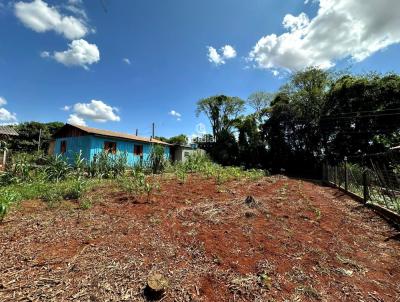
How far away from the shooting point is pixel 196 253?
3.31 meters

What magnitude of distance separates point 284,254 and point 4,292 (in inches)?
122

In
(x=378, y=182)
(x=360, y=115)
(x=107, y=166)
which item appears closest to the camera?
(x=378, y=182)

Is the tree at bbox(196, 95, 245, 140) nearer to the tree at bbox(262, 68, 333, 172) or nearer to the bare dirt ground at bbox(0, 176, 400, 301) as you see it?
the tree at bbox(262, 68, 333, 172)

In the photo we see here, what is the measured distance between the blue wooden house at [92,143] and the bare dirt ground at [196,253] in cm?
Result: 1019

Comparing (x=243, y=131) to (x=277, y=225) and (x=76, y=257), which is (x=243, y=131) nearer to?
(x=277, y=225)

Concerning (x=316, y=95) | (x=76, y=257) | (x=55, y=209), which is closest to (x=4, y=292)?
(x=76, y=257)

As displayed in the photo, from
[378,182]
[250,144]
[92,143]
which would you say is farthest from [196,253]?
[250,144]

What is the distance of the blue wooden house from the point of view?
1562cm

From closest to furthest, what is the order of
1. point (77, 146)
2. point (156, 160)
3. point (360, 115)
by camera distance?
point (156, 160) → point (77, 146) → point (360, 115)

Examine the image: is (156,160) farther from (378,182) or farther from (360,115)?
(360,115)

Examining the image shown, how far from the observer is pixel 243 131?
23.5 metres

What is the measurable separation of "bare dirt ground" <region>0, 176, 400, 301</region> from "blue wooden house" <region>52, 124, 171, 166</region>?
10189mm

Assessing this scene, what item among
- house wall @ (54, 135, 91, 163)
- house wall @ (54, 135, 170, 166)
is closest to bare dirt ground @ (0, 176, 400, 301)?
house wall @ (54, 135, 170, 166)

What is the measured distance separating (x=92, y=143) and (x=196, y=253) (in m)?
14.0
